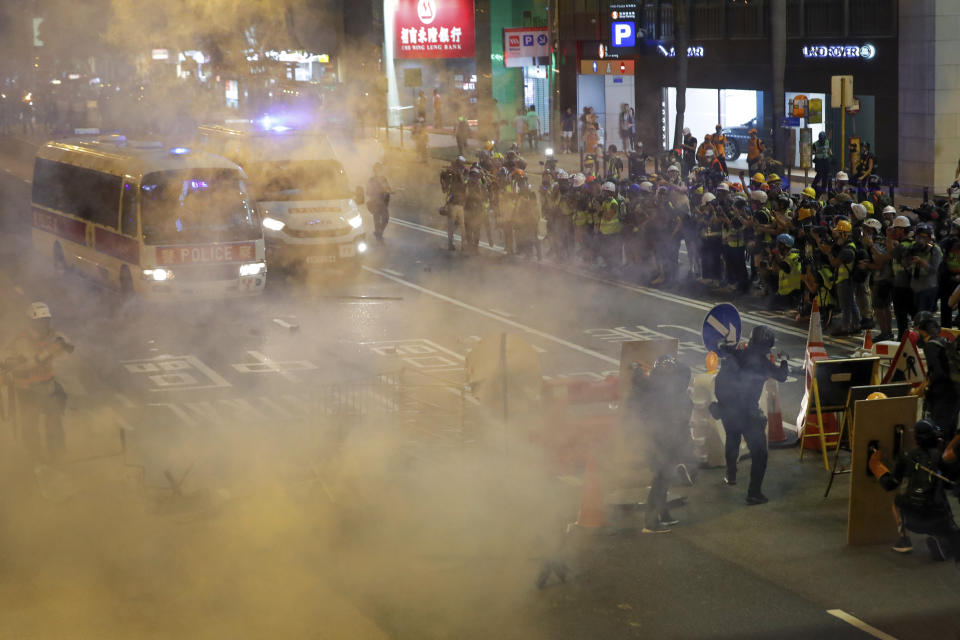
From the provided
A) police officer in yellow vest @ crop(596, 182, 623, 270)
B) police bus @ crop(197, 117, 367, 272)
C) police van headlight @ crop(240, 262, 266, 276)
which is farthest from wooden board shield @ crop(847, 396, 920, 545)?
police bus @ crop(197, 117, 367, 272)

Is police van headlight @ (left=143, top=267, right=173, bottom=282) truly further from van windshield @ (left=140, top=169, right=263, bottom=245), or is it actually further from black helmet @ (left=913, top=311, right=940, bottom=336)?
black helmet @ (left=913, top=311, right=940, bottom=336)

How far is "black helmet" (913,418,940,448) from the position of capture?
275 inches

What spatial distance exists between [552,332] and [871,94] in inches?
566

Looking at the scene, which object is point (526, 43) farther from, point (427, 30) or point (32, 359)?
point (32, 359)

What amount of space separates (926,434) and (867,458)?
1.81ft

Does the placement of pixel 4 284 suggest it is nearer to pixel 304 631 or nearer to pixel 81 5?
pixel 81 5

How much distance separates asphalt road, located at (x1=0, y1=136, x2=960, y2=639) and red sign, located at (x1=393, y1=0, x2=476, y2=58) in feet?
31.2

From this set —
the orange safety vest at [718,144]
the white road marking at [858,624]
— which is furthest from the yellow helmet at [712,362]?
the orange safety vest at [718,144]

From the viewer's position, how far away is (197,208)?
14773 millimetres

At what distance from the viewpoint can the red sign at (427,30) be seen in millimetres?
27062

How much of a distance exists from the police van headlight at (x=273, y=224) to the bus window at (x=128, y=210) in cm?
252

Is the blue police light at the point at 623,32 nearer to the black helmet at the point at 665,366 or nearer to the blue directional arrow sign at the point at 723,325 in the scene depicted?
the blue directional arrow sign at the point at 723,325

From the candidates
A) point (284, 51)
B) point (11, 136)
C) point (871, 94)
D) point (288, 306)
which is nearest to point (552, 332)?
point (288, 306)

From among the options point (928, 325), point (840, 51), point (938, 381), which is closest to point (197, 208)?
point (928, 325)
